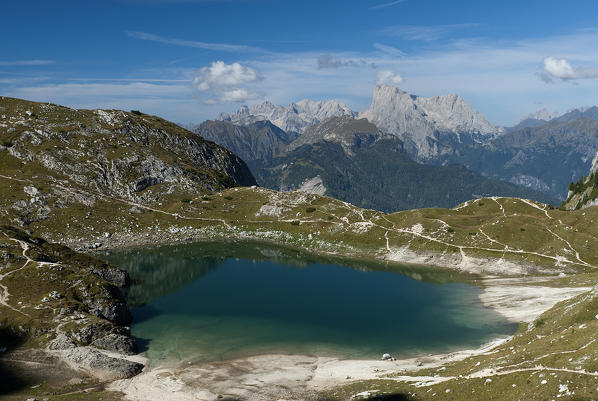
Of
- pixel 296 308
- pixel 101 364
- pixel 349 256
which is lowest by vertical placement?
pixel 296 308

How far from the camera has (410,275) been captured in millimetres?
132750

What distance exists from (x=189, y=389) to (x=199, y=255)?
101m

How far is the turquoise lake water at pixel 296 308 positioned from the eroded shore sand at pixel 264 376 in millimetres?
4320

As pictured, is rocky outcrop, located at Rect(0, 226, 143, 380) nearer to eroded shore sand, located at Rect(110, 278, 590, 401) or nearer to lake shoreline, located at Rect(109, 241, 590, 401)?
eroded shore sand, located at Rect(110, 278, 590, 401)

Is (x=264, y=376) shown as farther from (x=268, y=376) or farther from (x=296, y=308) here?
(x=296, y=308)

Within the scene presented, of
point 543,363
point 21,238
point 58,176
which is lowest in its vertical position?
point 543,363

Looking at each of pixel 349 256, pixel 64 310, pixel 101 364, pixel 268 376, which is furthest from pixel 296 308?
pixel 349 256

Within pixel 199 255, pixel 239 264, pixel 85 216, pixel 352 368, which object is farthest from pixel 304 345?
pixel 85 216

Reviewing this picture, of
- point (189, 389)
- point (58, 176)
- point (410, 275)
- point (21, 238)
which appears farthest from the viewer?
point (58, 176)

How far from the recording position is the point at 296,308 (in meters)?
100

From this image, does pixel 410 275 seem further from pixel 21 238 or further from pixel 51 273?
pixel 21 238

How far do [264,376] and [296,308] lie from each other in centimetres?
3595

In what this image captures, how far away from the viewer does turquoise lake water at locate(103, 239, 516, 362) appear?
257 ft

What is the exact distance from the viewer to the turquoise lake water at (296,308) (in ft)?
257
